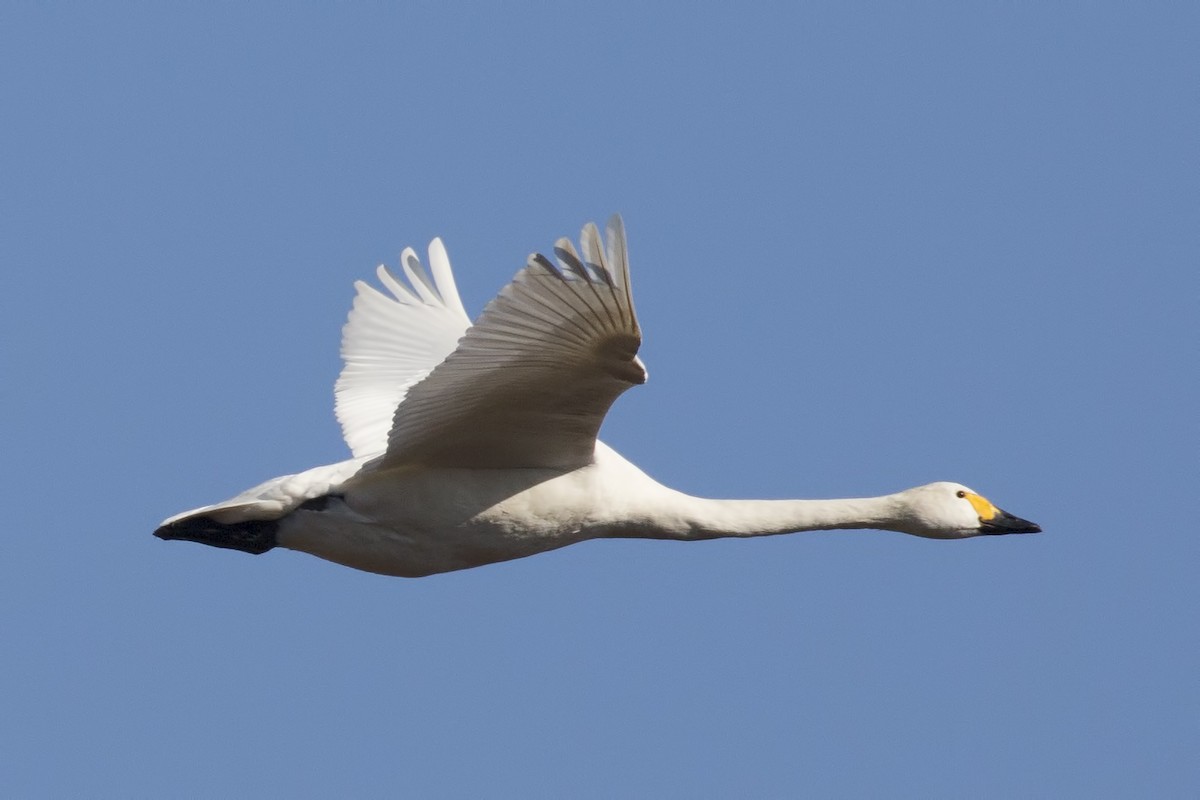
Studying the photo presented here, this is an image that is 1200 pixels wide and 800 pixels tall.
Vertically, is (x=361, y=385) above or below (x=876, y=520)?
above

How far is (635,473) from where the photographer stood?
13422mm

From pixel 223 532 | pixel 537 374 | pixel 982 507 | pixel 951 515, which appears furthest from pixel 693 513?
pixel 223 532

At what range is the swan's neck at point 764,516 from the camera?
1337cm

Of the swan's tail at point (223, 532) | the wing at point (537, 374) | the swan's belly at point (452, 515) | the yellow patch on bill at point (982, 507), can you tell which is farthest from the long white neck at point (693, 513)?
the swan's tail at point (223, 532)

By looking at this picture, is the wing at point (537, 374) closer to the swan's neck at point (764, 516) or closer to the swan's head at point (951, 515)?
the swan's neck at point (764, 516)

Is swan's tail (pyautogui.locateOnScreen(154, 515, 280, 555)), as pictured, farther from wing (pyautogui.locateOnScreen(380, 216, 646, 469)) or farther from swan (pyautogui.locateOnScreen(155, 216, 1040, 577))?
wing (pyautogui.locateOnScreen(380, 216, 646, 469))

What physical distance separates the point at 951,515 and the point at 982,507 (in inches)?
12.7

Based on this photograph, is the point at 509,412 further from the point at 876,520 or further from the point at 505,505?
the point at 876,520

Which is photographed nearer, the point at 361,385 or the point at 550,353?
the point at 550,353

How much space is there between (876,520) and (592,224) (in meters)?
4.24

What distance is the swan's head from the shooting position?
14.1 metres

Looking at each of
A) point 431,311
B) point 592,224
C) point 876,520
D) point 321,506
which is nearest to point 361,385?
point 431,311

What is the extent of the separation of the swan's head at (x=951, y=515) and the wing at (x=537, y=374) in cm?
244

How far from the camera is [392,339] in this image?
16047 mm
